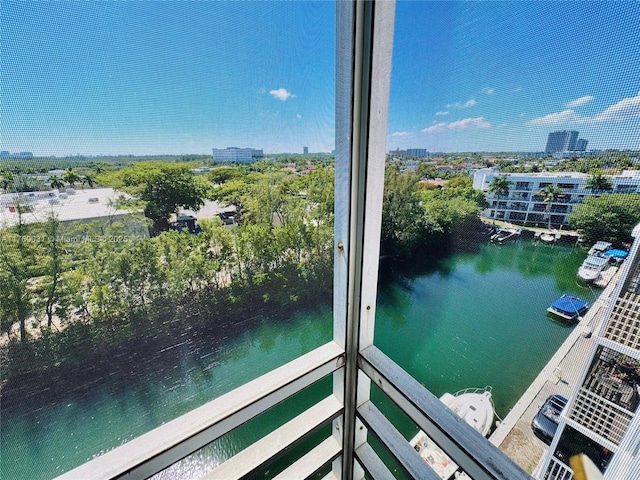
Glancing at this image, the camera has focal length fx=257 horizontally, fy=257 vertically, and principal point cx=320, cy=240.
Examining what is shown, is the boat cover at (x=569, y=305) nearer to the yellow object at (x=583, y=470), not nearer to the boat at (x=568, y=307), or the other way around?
the boat at (x=568, y=307)

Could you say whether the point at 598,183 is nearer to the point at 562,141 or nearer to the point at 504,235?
the point at 562,141

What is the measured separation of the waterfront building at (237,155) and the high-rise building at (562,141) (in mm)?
712

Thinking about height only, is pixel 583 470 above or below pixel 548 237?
below

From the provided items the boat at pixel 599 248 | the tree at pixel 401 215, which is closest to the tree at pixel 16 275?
the tree at pixel 401 215

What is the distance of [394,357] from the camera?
0.98 metres

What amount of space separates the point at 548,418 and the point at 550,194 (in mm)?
538

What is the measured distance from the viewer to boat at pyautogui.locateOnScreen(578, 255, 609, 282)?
20.3 inches

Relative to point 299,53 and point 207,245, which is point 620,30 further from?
point 207,245

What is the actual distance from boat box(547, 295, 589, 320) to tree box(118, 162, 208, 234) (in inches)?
36.1

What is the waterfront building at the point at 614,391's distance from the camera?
49 cm

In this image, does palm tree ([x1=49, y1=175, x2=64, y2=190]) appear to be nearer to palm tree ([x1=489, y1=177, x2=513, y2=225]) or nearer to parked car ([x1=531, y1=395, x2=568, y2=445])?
palm tree ([x1=489, y1=177, x2=513, y2=225])

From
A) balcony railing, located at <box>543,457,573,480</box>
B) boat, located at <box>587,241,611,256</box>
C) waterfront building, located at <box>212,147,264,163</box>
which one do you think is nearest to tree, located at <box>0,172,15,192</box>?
waterfront building, located at <box>212,147,264,163</box>

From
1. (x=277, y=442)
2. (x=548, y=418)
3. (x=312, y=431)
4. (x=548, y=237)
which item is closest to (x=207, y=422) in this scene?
(x=277, y=442)

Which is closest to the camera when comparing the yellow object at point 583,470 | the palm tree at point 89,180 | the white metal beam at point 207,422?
the yellow object at point 583,470
